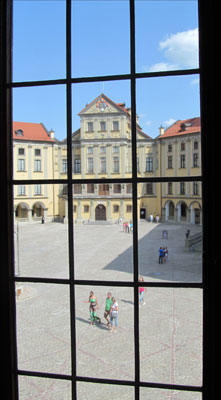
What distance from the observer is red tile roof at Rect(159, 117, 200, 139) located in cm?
3478

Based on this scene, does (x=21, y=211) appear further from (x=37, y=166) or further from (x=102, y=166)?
(x=102, y=166)

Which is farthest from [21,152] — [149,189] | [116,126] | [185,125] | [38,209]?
[185,125]

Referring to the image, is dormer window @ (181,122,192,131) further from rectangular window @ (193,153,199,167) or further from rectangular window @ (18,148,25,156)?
rectangular window @ (18,148,25,156)

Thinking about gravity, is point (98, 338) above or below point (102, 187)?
below

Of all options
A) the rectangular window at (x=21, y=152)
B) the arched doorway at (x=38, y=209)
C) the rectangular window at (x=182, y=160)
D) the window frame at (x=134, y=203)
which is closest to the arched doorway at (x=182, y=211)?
the rectangular window at (x=182, y=160)

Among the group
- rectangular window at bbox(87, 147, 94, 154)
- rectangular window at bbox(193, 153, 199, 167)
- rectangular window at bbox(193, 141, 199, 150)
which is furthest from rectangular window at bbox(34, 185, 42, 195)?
rectangular window at bbox(193, 141, 199, 150)

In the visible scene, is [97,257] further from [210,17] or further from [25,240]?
[210,17]

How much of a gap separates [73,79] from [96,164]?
A: 3906cm

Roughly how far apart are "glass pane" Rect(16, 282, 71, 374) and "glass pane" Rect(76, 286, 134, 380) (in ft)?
1.25

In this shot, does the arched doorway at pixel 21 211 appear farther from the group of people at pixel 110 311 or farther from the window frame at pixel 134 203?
the window frame at pixel 134 203

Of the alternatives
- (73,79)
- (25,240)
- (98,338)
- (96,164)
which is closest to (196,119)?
(96,164)

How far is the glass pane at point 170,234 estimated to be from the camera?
15.6 metres

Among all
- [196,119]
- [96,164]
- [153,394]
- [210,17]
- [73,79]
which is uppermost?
[196,119]

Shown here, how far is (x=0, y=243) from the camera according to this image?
2336mm
